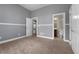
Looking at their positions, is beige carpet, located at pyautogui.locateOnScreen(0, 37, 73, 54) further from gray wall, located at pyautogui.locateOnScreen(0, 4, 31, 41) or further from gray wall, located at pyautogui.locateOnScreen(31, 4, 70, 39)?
gray wall, located at pyautogui.locateOnScreen(31, 4, 70, 39)

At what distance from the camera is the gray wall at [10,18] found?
3896 millimetres

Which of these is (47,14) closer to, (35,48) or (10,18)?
(10,18)

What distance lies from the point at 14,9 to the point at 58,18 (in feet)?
12.9

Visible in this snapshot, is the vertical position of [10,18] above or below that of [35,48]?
above

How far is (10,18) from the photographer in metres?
4.48

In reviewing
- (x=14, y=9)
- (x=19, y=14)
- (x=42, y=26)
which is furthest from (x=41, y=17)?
(x=14, y=9)

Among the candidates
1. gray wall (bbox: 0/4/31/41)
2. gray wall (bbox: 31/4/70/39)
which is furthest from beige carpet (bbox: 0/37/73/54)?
gray wall (bbox: 31/4/70/39)

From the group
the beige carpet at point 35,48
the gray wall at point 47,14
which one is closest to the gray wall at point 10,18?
the beige carpet at point 35,48

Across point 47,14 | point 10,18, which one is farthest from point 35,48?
point 47,14

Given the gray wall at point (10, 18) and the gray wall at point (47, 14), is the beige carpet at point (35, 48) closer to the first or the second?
the gray wall at point (10, 18)

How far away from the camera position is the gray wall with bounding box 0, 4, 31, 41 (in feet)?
12.8

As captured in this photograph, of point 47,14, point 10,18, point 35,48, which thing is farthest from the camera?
point 47,14

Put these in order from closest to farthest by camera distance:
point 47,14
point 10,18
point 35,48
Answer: point 35,48 < point 10,18 < point 47,14

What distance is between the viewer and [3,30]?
3936 mm
